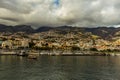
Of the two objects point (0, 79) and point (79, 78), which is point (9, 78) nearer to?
point (0, 79)

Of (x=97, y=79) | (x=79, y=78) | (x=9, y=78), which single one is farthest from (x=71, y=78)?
(x=9, y=78)

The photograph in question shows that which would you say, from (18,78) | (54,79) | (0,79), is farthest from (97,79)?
(0,79)

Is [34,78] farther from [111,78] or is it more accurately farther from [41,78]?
[111,78]

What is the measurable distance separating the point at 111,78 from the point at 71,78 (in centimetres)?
1659

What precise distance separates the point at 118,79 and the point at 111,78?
3523mm

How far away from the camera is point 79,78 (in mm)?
88062

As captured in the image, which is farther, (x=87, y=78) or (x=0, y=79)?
(x=87, y=78)

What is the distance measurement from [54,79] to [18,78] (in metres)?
14.0

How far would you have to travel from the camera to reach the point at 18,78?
282ft

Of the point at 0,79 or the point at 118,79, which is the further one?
the point at 118,79

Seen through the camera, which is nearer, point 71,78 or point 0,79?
point 0,79

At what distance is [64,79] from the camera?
86.4 metres

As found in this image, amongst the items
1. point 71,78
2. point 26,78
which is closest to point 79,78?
point 71,78

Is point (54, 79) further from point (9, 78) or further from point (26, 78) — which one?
point (9, 78)
